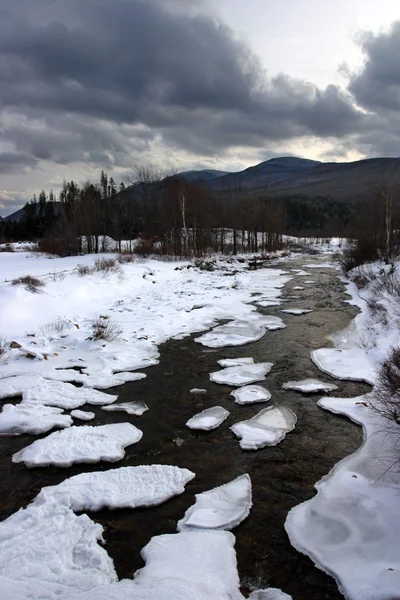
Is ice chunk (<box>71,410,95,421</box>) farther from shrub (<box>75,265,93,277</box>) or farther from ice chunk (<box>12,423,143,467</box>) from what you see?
shrub (<box>75,265,93,277</box>)

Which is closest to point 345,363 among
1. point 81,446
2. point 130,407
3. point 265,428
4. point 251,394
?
point 251,394

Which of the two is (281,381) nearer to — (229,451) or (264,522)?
(229,451)

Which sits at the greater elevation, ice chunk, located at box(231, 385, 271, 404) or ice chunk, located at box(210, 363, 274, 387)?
ice chunk, located at box(210, 363, 274, 387)

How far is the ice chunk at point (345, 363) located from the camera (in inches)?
349

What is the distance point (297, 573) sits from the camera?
3.75 m

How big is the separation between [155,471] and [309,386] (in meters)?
4.31

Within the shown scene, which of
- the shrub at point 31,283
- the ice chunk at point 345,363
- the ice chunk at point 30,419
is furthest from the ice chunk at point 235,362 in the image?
the shrub at point 31,283

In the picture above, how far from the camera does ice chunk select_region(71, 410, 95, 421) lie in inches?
280

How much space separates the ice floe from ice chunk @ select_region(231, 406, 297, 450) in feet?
3.79

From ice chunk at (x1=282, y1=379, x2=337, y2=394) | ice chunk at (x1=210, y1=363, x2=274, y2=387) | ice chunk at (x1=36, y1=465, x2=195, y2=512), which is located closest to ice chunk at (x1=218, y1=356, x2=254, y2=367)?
ice chunk at (x1=210, y1=363, x2=274, y2=387)

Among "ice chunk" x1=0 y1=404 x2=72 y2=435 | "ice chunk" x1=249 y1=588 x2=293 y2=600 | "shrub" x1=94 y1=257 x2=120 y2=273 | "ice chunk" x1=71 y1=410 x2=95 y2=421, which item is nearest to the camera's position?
"ice chunk" x1=249 y1=588 x2=293 y2=600

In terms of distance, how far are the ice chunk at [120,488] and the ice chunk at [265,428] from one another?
1.32 m

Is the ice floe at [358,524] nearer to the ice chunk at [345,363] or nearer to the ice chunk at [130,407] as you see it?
the ice chunk at [345,363]

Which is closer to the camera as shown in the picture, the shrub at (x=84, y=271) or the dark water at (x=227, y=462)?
the dark water at (x=227, y=462)
